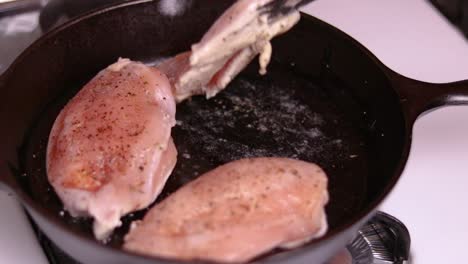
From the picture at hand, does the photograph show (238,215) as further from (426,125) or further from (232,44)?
(426,125)

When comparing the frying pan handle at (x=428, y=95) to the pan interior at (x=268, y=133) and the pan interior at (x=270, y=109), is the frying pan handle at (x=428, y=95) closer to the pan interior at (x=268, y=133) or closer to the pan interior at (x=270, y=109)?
the pan interior at (x=270, y=109)

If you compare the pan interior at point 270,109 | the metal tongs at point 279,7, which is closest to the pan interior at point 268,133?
the pan interior at point 270,109

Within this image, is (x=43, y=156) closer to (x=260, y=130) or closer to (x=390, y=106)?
(x=260, y=130)

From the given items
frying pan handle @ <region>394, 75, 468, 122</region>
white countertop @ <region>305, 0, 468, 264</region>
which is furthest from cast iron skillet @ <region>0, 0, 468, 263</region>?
white countertop @ <region>305, 0, 468, 264</region>

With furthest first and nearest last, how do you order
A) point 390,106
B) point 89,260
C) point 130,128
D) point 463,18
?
point 463,18
point 390,106
point 130,128
point 89,260


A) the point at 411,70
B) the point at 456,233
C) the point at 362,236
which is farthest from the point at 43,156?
the point at 411,70
